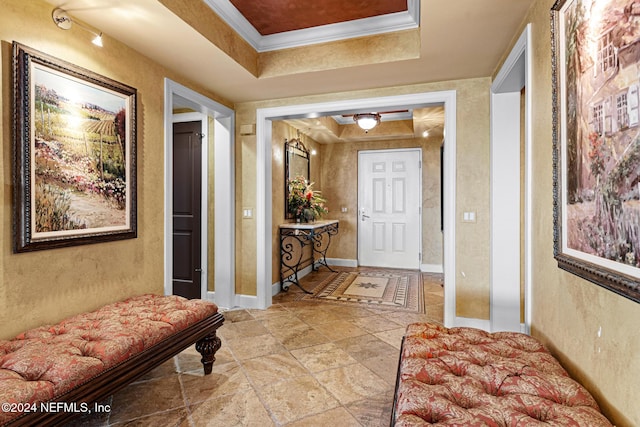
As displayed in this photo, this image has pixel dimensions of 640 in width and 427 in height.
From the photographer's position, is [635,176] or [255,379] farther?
[255,379]

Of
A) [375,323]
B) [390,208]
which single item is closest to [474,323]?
[375,323]

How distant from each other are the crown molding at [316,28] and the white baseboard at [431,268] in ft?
13.7

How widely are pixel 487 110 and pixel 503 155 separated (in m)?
0.46

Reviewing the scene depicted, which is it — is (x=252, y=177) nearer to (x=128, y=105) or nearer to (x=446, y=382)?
(x=128, y=105)

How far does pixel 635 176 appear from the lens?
92 centimetres

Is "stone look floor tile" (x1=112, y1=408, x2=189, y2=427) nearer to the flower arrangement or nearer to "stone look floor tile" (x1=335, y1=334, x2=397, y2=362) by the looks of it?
"stone look floor tile" (x1=335, y1=334, x2=397, y2=362)

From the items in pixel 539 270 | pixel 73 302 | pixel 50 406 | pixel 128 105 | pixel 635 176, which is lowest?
pixel 50 406

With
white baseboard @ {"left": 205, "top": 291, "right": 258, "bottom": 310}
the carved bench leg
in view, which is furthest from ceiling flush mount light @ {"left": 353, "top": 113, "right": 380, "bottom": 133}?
the carved bench leg

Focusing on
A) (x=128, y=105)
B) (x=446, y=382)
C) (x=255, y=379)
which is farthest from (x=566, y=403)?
(x=128, y=105)

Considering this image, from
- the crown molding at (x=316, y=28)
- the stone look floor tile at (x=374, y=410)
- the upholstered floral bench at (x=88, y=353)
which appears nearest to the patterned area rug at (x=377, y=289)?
the stone look floor tile at (x=374, y=410)

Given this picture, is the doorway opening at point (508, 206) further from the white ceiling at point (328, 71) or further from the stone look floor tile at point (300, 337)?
the stone look floor tile at point (300, 337)

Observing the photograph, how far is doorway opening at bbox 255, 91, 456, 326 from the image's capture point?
309cm

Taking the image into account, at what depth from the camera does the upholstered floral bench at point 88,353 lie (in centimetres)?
120

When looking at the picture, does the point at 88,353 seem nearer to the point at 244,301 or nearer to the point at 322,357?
the point at 322,357
